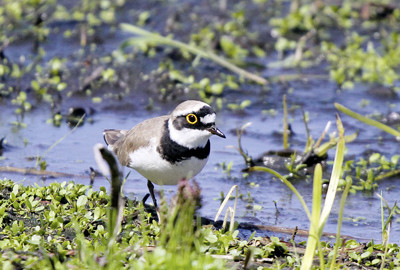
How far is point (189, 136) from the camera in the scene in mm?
5668

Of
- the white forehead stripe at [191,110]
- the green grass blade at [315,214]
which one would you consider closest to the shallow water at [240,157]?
the white forehead stripe at [191,110]

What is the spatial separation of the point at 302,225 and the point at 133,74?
4532 mm

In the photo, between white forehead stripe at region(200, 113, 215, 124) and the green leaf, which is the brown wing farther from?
the green leaf

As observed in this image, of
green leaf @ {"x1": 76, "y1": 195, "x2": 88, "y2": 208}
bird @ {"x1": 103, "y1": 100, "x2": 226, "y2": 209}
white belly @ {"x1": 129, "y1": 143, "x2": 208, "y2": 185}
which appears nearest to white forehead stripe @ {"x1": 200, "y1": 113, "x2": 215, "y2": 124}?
bird @ {"x1": 103, "y1": 100, "x2": 226, "y2": 209}

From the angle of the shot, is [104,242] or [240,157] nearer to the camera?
[104,242]

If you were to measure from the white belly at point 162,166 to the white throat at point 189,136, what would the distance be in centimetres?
12

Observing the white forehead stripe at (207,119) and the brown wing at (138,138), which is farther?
the brown wing at (138,138)

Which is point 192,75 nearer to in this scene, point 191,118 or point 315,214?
point 191,118

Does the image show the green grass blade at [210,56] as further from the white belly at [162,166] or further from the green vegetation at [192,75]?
the white belly at [162,166]

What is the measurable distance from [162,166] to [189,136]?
0.31 meters

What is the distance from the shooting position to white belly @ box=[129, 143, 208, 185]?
564 centimetres

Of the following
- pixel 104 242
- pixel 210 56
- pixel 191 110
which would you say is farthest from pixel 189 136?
pixel 210 56

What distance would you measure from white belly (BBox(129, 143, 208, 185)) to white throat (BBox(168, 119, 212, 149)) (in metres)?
0.12

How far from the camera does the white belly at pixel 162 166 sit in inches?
222
